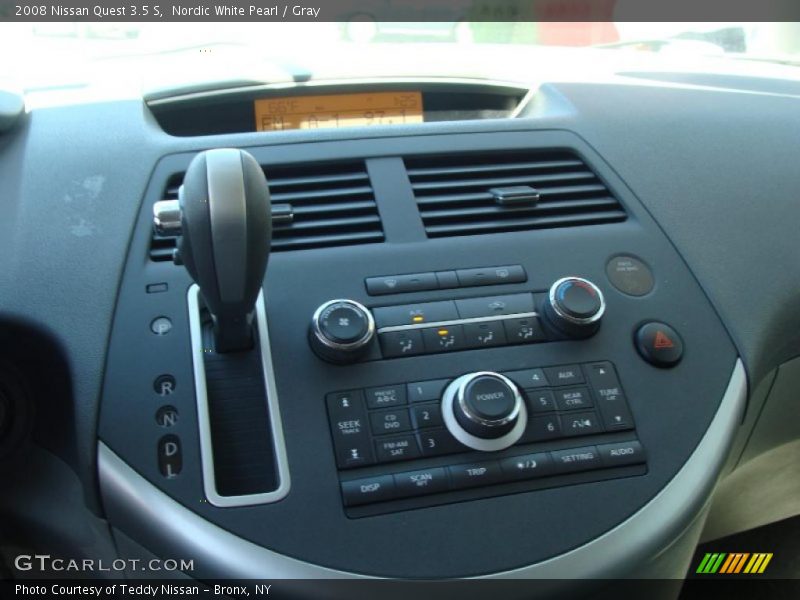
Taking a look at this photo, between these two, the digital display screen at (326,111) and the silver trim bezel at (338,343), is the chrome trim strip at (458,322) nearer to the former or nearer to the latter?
the silver trim bezel at (338,343)

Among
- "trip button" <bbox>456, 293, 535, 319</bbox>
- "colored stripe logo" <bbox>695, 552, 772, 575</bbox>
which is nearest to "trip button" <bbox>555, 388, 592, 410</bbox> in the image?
"trip button" <bbox>456, 293, 535, 319</bbox>

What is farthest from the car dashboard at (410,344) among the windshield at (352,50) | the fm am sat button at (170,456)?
the windshield at (352,50)

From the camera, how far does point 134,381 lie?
797 mm

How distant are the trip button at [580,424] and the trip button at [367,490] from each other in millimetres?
A: 199

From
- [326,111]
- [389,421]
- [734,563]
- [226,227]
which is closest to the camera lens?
[226,227]

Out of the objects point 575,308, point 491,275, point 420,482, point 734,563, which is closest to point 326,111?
point 491,275

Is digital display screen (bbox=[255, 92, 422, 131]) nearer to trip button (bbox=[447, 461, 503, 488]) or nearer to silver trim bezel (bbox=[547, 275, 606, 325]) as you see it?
silver trim bezel (bbox=[547, 275, 606, 325])

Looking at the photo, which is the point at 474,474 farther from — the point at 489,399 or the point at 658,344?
the point at 658,344

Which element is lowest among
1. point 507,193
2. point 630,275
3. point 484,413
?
point 484,413

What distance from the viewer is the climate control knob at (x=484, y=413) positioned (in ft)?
2.56

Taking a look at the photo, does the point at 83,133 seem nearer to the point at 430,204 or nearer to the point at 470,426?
the point at 430,204

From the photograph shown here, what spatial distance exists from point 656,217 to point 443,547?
20.7 inches

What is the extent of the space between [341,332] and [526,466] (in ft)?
0.78

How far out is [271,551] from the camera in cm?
Answer: 73
